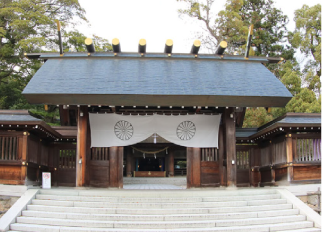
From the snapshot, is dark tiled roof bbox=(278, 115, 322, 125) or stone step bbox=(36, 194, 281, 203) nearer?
stone step bbox=(36, 194, 281, 203)

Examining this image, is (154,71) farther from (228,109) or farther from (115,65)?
(228,109)

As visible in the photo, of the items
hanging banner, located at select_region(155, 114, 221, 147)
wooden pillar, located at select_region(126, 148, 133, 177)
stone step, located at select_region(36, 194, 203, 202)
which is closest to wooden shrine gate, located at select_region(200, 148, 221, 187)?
hanging banner, located at select_region(155, 114, 221, 147)

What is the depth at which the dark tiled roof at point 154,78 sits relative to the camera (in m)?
10.4

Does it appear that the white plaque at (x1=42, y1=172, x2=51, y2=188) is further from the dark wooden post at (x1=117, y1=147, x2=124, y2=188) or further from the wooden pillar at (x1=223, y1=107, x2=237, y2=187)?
the wooden pillar at (x1=223, y1=107, x2=237, y2=187)

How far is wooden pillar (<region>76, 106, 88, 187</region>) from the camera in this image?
1064cm

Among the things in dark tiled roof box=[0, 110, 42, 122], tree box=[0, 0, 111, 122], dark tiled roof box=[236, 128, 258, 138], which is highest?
tree box=[0, 0, 111, 122]

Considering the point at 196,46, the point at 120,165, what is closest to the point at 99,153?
the point at 120,165

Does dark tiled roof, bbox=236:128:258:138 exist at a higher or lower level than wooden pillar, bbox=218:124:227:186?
higher

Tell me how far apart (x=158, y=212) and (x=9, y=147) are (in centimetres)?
563

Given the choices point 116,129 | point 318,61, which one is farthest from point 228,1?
point 116,129

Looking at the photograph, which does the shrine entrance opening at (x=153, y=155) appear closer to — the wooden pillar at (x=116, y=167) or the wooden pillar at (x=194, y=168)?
the wooden pillar at (x=194, y=168)

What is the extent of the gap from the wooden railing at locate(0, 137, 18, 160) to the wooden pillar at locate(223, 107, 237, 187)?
283 inches

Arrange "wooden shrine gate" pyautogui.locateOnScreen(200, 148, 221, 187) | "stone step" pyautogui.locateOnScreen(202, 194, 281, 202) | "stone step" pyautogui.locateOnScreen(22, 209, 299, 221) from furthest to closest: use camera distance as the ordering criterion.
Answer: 1. "wooden shrine gate" pyautogui.locateOnScreen(200, 148, 221, 187)
2. "stone step" pyautogui.locateOnScreen(202, 194, 281, 202)
3. "stone step" pyautogui.locateOnScreen(22, 209, 299, 221)

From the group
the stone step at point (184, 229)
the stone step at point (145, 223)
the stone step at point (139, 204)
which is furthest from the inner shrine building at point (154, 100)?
the stone step at point (184, 229)
